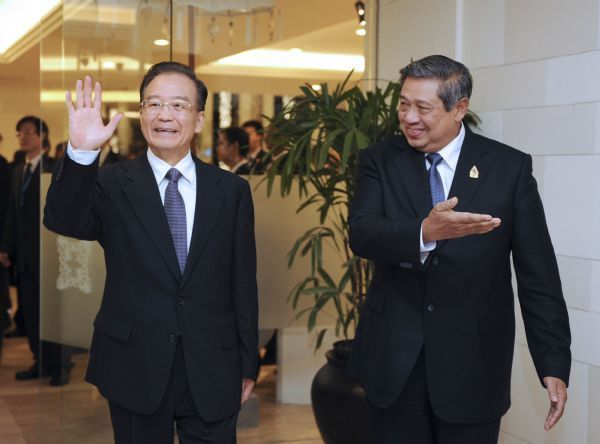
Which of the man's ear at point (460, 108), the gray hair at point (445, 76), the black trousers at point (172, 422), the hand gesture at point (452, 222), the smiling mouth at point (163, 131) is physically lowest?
the black trousers at point (172, 422)

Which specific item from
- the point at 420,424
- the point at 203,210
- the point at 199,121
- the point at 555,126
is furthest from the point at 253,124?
the point at 420,424

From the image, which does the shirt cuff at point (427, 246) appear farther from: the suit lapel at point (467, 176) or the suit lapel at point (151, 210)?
the suit lapel at point (151, 210)

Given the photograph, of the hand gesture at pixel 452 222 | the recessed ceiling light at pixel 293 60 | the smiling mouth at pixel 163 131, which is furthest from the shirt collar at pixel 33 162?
the hand gesture at pixel 452 222

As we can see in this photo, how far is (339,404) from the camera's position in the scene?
4.29 m

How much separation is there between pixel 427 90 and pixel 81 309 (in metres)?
2.85

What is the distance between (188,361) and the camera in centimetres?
262

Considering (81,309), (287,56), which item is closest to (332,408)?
(81,309)

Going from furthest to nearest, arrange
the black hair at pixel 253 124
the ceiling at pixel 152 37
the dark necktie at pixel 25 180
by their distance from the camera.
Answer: the dark necktie at pixel 25 180, the black hair at pixel 253 124, the ceiling at pixel 152 37

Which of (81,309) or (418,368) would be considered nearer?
(418,368)

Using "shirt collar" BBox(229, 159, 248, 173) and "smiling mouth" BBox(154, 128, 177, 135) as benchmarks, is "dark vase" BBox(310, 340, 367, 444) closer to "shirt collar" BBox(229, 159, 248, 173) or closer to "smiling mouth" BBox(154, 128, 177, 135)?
"shirt collar" BBox(229, 159, 248, 173)

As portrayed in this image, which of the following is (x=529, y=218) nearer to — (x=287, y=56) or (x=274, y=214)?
(x=274, y=214)

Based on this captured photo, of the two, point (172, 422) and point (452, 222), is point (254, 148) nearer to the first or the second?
point (172, 422)

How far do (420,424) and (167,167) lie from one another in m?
1.04

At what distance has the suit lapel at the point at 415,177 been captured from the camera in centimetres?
263
